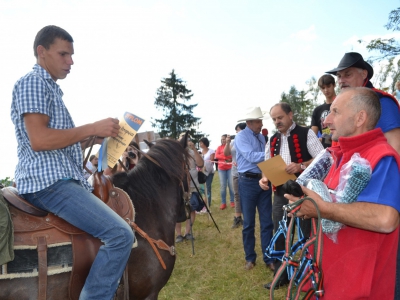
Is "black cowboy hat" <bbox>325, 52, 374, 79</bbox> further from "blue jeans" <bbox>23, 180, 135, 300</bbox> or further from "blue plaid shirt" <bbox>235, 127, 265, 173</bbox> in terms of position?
"blue plaid shirt" <bbox>235, 127, 265, 173</bbox>

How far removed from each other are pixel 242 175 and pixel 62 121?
143 inches

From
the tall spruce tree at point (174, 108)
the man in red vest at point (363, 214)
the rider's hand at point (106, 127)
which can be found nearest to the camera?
the man in red vest at point (363, 214)

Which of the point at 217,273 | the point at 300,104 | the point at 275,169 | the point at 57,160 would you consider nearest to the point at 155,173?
the point at 57,160

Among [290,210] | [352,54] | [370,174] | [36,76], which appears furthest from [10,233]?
[352,54]

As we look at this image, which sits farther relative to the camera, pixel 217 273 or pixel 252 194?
pixel 217 273

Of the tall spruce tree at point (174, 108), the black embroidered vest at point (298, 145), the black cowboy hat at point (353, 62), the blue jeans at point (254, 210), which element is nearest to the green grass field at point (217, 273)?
the blue jeans at point (254, 210)

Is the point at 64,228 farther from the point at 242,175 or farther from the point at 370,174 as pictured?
the point at 242,175

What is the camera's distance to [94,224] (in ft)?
7.39

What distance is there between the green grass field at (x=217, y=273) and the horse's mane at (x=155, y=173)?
7.71 feet

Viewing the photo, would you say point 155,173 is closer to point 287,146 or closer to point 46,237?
point 46,237

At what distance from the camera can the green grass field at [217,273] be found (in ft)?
15.5

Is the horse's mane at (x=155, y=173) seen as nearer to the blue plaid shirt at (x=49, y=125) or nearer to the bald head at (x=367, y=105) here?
the blue plaid shirt at (x=49, y=125)

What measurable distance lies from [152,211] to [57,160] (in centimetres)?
110

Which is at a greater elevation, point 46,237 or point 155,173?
point 155,173
